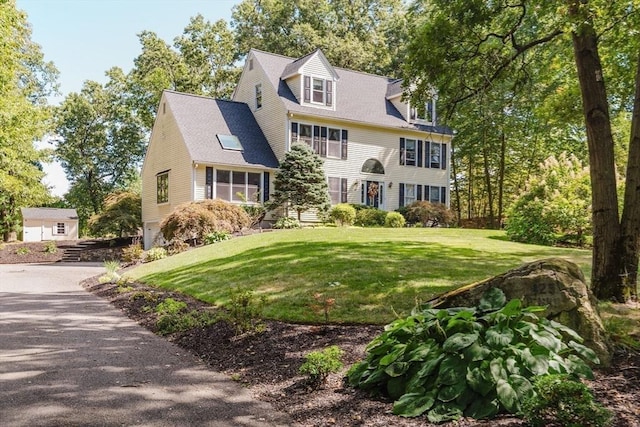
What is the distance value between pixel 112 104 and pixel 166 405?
140 feet

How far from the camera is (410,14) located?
8.58 metres

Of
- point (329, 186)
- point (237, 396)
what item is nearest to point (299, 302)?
point (237, 396)

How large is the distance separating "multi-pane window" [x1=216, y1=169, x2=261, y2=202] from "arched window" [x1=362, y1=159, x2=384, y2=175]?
6048 millimetres

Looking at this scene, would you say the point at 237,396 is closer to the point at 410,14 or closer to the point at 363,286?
the point at 363,286

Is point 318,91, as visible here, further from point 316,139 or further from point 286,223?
point 286,223

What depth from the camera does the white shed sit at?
42.7 m

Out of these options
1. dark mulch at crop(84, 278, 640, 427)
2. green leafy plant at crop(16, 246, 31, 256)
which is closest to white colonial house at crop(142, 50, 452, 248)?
green leafy plant at crop(16, 246, 31, 256)

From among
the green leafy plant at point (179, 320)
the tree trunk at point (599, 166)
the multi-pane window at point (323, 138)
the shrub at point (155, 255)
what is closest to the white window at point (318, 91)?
the multi-pane window at point (323, 138)

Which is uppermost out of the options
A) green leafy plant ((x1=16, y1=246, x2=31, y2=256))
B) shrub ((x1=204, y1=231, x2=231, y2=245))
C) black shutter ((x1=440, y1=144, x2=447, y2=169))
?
black shutter ((x1=440, y1=144, x2=447, y2=169))

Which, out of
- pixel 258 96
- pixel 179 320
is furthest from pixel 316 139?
pixel 179 320

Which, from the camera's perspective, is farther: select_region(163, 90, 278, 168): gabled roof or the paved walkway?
select_region(163, 90, 278, 168): gabled roof

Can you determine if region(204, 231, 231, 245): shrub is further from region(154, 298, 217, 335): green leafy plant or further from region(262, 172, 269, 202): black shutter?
region(154, 298, 217, 335): green leafy plant

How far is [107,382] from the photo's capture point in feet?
15.8

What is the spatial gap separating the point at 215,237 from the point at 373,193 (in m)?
10.5
